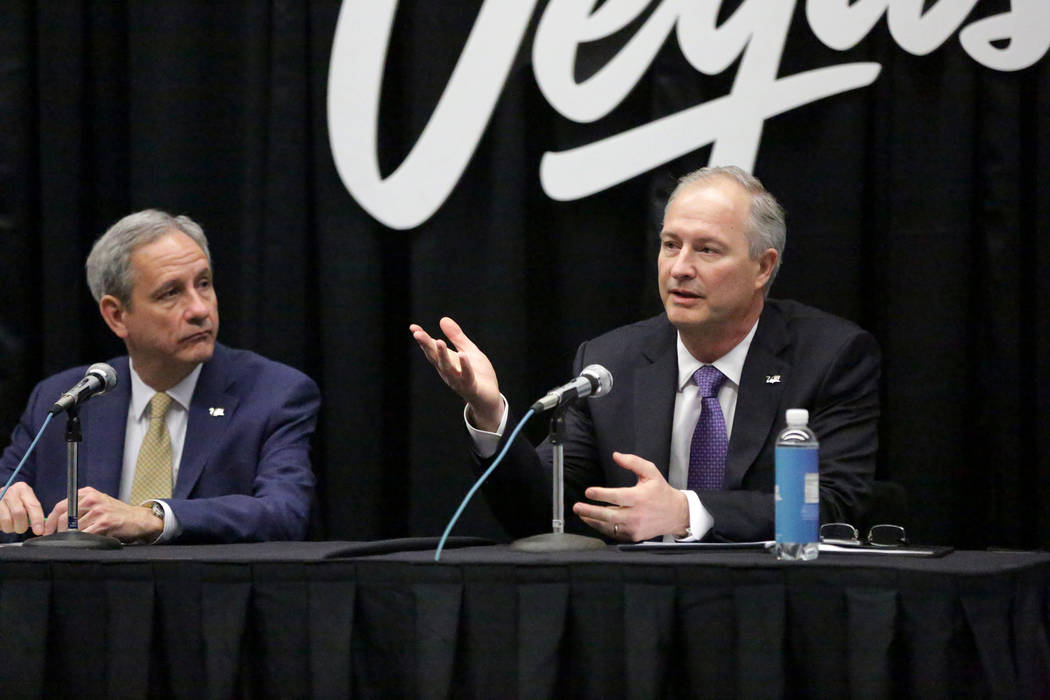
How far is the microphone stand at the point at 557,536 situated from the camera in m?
2.37

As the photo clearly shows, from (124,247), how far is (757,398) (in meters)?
1.63

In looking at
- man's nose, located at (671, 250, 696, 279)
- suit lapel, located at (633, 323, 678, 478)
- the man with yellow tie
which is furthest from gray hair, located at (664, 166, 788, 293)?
the man with yellow tie

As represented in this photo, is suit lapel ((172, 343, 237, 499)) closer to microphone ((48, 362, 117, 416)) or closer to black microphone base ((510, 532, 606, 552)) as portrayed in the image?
microphone ((48, 362, 117, 416))

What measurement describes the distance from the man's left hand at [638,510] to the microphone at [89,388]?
41.6 inches

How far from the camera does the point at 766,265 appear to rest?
10.4 ft

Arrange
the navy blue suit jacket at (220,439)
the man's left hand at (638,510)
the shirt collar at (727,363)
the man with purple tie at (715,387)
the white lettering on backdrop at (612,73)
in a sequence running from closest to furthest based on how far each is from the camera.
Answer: the man's left hand at (638,510) < the man with purple tie at (715,387) < the shirt collar at (727,363) < the navy blue suit jacket at (220,439) < the white lettering on backdrop at (612,73)

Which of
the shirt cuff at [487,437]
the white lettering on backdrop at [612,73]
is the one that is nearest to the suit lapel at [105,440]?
the white lettering on backdrop at [612,73]

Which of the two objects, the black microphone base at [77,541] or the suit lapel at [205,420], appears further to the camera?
the suit lapel at [205,420]

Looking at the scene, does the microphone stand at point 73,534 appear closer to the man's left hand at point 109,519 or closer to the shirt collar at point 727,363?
the man's left hand at point 109,519

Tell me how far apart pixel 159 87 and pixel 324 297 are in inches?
31.8

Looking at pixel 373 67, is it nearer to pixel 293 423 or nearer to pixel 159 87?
pixel 159 87

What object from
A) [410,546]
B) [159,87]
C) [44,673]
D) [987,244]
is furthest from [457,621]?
[159,87]

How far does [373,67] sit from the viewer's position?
387 cm

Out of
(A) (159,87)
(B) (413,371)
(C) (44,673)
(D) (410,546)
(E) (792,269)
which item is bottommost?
(C) (44,673)
